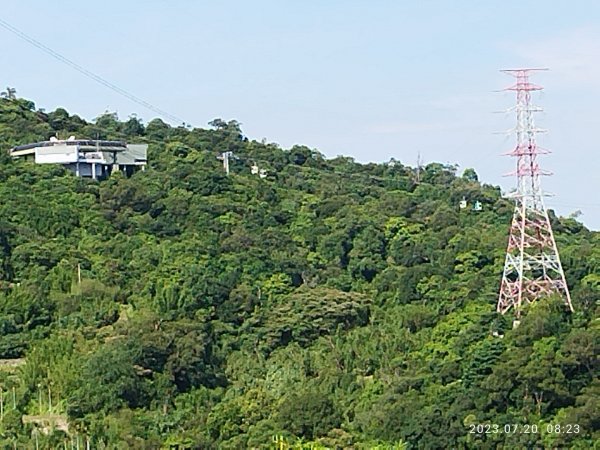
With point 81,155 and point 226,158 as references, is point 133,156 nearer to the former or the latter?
point 81,155

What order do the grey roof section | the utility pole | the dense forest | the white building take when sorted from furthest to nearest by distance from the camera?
the utility pole → the grey roof section → the white building → the dense forest

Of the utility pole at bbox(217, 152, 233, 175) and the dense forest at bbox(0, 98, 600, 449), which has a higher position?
the utility pole at bbox(217, 152, 233, 175)

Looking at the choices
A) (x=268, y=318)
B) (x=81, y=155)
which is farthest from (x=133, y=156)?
(x=268, y=318)

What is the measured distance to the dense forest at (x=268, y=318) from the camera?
75.7 ft

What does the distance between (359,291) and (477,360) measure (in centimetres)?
879

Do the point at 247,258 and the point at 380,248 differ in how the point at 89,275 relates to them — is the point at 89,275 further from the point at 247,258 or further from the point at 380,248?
the point at 380,248

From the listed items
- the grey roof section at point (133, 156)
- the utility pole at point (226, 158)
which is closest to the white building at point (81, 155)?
the grey roof section at point (133, 156)

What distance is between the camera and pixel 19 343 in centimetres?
2780

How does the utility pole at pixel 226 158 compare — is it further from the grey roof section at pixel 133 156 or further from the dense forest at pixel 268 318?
the grey roof section at pixel 133 156

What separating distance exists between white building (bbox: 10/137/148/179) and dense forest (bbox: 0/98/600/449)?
2.85ft

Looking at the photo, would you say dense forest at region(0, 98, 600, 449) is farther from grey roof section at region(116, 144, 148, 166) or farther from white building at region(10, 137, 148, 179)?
white building at region(10, 137, 148, 179)

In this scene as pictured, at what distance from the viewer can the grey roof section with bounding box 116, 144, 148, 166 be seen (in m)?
40.6

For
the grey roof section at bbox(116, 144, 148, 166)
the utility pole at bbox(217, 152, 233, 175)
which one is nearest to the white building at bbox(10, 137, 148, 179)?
the grey roof section at bbox(116, 144, 148, 166)

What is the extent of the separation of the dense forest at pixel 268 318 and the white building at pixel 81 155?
87 cm
